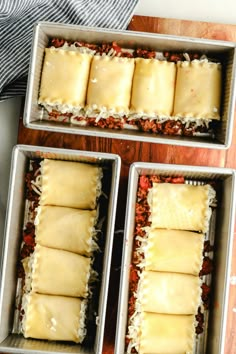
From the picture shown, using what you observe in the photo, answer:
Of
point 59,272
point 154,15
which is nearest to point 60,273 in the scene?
point 59,272

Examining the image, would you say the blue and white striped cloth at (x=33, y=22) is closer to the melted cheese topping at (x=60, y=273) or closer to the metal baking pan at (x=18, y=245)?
the metal baking pan at (x=18, y=245)

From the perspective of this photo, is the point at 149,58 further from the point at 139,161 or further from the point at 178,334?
the point at 178,334

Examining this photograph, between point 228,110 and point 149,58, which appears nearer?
point 228,110

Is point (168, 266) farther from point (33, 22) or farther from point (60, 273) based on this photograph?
point (33, 22)

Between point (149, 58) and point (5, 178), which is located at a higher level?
point (149, 58)

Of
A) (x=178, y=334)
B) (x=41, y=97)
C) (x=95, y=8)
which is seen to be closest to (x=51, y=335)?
(x=178, y=334)

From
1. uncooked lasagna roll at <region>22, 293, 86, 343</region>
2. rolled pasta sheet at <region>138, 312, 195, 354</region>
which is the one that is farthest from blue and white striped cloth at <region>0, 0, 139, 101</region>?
rolled pasta sheet at <region>138, 312, 195, 354</region>
